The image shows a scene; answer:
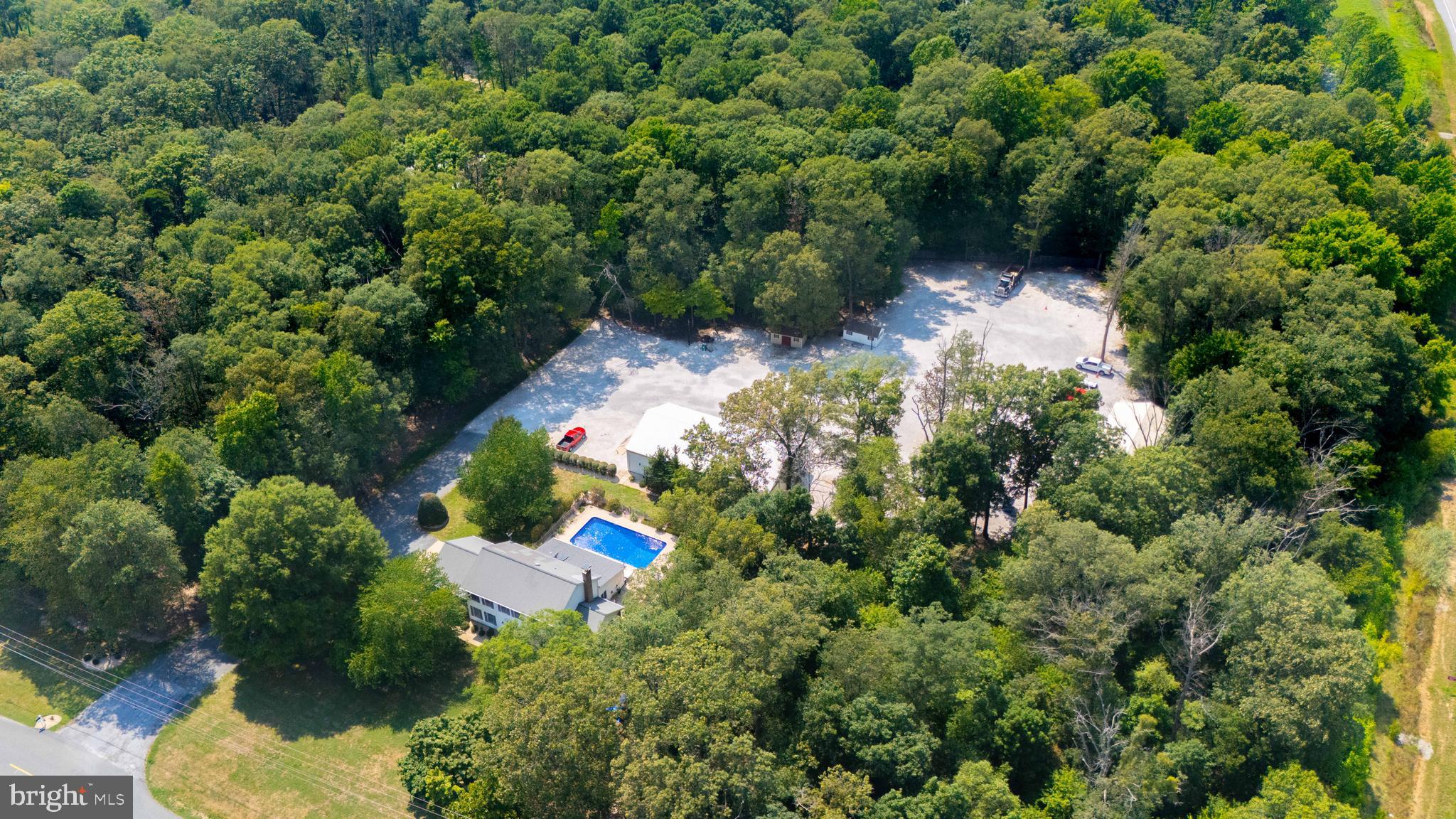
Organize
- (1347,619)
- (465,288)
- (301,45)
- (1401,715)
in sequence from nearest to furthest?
(1347,619)
(1401,715)
(465,288)
(301,45)

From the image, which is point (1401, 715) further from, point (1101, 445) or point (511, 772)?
point (511, 772)

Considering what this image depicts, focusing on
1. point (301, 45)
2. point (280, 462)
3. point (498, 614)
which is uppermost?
point (301, 45)

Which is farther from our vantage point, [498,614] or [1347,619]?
[498,614]

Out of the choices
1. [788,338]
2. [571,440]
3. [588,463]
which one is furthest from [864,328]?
[588,463]

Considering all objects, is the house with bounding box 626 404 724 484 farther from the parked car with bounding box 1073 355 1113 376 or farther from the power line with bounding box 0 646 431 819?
the parked car with bounding box 1073 355 1113 376

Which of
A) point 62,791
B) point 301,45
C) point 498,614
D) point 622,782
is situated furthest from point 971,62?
point 62,791

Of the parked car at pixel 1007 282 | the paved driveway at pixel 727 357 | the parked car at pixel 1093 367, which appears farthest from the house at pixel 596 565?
the parked car at pixel 1007 282
